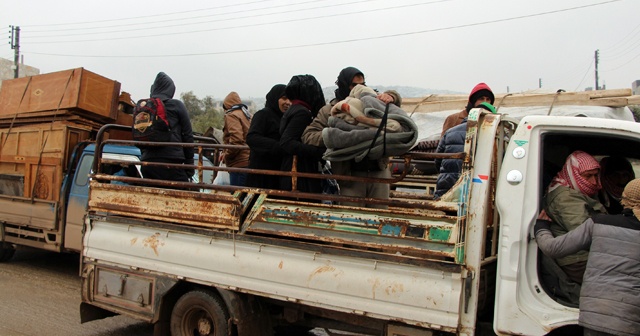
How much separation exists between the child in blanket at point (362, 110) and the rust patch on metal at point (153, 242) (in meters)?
1.87

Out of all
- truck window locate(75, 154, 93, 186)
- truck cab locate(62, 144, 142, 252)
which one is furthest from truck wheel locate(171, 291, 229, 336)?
truck window locate(75, 154, 93, 186)

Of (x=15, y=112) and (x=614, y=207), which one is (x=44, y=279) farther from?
(x=614, y=207)

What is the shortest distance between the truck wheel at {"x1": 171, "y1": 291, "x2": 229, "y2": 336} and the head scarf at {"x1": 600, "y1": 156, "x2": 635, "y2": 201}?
287 centimetres

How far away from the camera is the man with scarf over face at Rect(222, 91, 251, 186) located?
601 cm

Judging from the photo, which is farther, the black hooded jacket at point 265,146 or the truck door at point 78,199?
the truck door at point 78,199

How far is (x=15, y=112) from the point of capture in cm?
891

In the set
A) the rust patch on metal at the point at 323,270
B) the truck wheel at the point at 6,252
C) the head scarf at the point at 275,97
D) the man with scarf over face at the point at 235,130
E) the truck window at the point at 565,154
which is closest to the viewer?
the truck window at the point at 565,154

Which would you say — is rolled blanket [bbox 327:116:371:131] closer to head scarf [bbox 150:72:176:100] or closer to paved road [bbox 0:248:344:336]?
head scarf [bbox 150:72:176:100]

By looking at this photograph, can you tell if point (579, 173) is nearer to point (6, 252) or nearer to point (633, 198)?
point (633, 198)

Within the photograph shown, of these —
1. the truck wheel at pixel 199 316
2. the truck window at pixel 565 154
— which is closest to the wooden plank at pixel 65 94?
the truck wheel at pixel 199 316

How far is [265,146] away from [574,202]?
2323 millimetres

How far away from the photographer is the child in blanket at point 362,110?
3.40m

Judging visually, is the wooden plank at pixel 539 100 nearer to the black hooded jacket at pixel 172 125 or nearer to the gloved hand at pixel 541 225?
the black hooded jacket at pixel 172 125

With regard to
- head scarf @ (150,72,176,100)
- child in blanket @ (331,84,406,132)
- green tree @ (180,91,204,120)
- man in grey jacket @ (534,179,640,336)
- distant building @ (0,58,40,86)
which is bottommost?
man in grey jacket @ (534,179,640,336)
